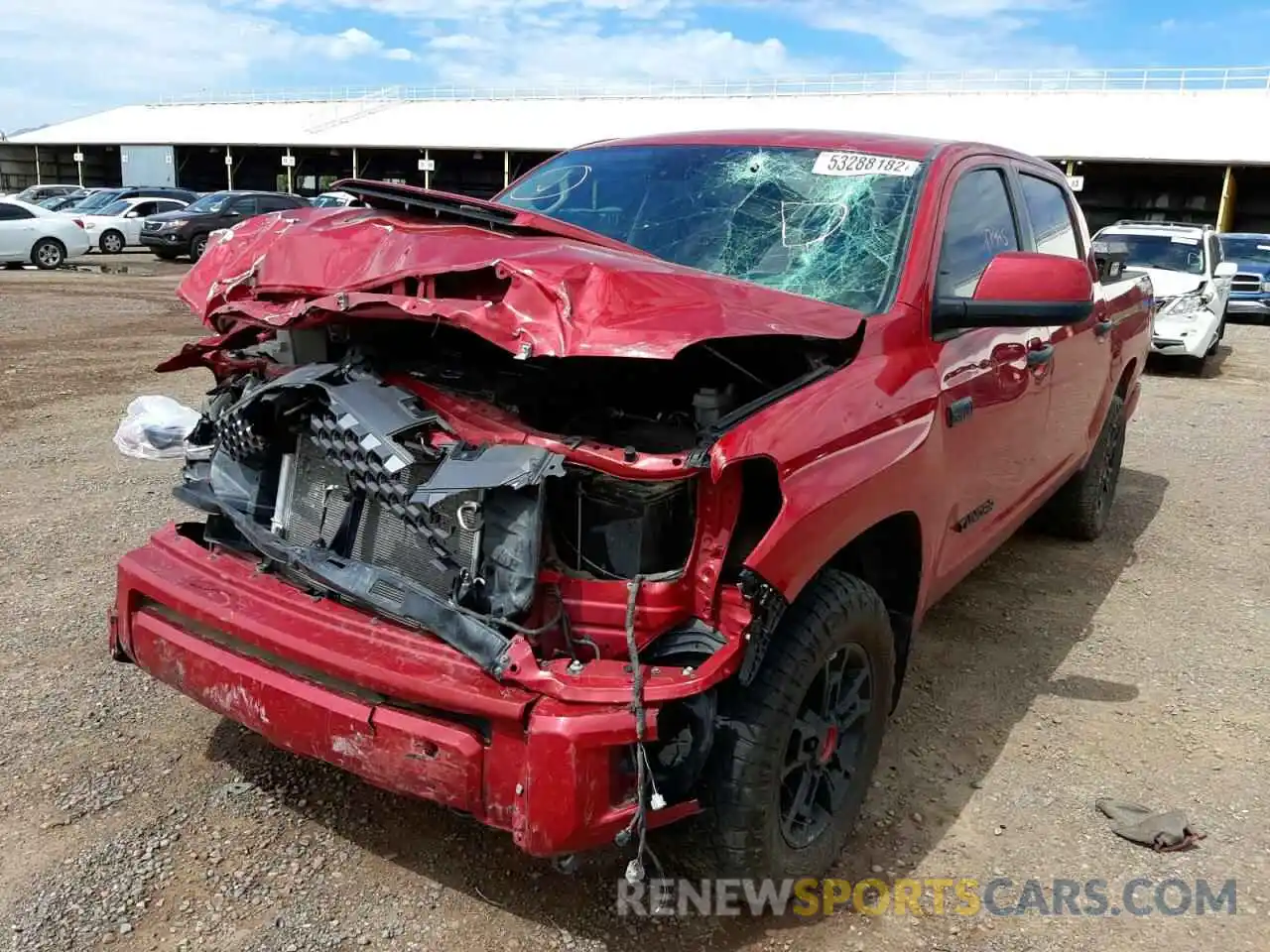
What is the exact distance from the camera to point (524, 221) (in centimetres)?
304

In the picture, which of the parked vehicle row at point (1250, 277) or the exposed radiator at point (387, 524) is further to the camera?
the parked vehicle row at point (1250, 277)

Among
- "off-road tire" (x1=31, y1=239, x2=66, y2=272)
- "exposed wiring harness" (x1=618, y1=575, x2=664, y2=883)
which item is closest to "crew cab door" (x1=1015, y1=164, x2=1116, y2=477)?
"exposed wiring harness" (x1=618, y1=575, x2=664, y2=883)

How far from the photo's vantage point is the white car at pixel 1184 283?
1210 centimetres

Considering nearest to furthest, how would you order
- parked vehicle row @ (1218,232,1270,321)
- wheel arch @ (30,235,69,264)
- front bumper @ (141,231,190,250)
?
parked vehicle row @ (1218,232,1270,321) < wheel arch @ (30,235,69,264) < front bumper @ (141,231,190,250)

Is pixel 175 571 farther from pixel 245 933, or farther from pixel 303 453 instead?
pixel 245 933

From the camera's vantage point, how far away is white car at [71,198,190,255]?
2566 centimetres

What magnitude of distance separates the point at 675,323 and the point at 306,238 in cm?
118

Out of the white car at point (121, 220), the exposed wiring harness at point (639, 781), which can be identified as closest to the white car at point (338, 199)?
the exposed wiring harness at point (639, 781)

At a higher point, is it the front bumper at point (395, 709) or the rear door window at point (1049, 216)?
the rear door window at point (1049, 216)

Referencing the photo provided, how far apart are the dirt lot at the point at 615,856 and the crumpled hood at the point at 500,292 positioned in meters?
1.42

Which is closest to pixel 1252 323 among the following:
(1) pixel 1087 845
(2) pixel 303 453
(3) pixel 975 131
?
(3) pixel 975 131

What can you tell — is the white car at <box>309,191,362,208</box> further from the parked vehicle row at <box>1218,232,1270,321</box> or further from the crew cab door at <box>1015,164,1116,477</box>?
the parked vehicle row at <box>1218,232,1270,321</box>

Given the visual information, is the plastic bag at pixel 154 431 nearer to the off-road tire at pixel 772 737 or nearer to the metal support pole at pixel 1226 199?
the off-road tire at pixel 772 737

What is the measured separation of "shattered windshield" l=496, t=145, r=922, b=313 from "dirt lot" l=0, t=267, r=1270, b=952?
5.34 feet
